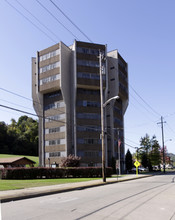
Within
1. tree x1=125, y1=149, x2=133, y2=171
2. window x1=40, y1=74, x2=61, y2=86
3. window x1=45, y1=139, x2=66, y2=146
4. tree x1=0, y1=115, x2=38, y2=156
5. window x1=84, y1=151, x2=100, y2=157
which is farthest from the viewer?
tree x1=0, y1=115, x2=38, y2=156

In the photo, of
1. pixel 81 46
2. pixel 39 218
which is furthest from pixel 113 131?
pixel 39 218

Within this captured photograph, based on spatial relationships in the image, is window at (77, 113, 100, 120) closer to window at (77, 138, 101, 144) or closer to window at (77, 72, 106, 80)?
window at (77, 138, 101, 144)

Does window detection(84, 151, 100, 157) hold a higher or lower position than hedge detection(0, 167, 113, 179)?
higher

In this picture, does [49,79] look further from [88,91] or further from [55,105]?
[88,91]

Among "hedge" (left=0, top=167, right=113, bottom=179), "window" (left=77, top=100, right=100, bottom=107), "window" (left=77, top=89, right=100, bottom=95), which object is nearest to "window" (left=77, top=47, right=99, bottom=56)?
"window" (left=77, top=89, right=100, bottom=95)

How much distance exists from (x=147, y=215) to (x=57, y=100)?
55243 mm

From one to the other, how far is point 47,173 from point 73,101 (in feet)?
91.4

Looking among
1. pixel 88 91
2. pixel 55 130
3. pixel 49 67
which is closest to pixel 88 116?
pixel 88 91

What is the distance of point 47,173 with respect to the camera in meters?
35.8

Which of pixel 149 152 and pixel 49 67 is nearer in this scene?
pixel 49 67

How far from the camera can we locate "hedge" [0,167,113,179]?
33.5 m

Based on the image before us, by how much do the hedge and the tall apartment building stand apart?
61.5ft

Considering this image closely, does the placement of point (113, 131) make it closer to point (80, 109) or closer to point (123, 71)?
point (80, 109)

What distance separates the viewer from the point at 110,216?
327 inches
